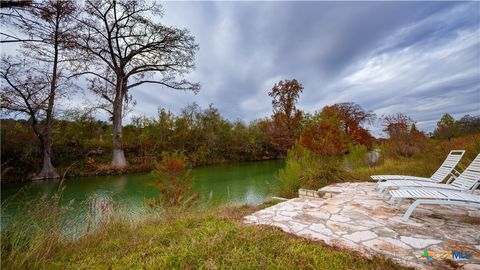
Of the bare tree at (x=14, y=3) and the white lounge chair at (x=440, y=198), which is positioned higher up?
the bare tree at (x=14, y=3)

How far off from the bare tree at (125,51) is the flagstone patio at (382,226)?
44.0 feet

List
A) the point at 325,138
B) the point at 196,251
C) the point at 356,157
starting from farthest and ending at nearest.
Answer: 1. the point at 356,157
2. the point at 325,138
3. the point at 196,251

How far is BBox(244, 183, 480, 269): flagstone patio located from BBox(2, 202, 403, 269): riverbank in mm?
240

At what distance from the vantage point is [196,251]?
2080 mm

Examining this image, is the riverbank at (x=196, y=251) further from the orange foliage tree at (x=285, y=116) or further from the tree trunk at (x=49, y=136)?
the orange foliage tree at (x=285, y=116)

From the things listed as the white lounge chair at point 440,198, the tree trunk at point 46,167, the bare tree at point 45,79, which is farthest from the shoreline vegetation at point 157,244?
the tree trunk at point 46,167

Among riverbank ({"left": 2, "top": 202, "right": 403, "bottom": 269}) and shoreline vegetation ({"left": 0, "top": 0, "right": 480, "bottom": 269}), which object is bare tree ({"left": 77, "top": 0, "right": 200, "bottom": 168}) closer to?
shoreline vegetation ({"left": 0, "top": 0, "right": 480, "bottom": 269})

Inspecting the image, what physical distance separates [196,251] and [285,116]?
2327 centimetres

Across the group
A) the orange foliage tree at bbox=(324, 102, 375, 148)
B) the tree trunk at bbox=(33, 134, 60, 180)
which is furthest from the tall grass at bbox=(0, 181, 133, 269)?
the orange foliage tree at bbox=(324, 102, 375, 148)

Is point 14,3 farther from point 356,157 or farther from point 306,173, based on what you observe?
point 356,157

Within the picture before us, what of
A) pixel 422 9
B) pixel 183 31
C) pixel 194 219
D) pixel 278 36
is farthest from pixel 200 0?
pixel 183 31

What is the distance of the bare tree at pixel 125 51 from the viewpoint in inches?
524

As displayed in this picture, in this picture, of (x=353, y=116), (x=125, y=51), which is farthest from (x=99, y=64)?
(x=353, y=116)

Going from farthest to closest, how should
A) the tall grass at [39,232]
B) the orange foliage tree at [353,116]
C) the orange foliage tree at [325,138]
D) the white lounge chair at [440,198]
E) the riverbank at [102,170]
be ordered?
the orange foliage tree at [353,116]
the riverbank at [102,170]
the orange foliage tree at [325,138]
the white lounge chair at [440,198]
the tall grass at [39,232]
